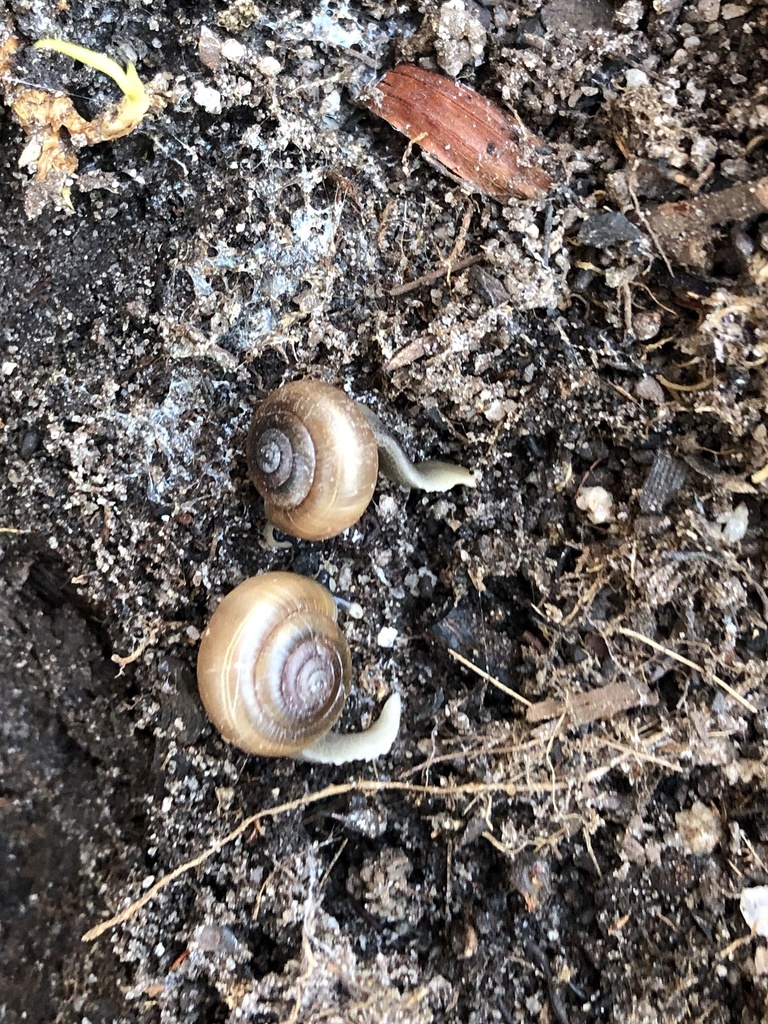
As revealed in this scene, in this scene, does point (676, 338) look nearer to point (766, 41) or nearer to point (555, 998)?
point (766, 41)

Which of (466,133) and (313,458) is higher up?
(466,133)

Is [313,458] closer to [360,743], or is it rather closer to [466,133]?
[360,743]

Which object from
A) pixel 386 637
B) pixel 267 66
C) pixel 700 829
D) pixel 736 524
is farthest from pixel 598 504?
pixel 267 66

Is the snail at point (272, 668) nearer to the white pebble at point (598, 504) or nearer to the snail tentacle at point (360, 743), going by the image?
the snail tentacle at point (360, 743)

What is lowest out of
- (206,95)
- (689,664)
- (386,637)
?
(386,637)

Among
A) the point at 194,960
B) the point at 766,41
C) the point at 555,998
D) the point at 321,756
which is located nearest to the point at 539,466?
the point at 321,756

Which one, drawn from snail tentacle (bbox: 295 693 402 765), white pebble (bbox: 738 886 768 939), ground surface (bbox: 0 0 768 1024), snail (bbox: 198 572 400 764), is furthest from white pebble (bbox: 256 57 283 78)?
white pebble (bbox: 738 886 768 939)

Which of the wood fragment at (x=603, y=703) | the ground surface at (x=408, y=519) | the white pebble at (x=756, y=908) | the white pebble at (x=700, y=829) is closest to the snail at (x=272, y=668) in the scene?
the ground surface at (x=408, y=519)
